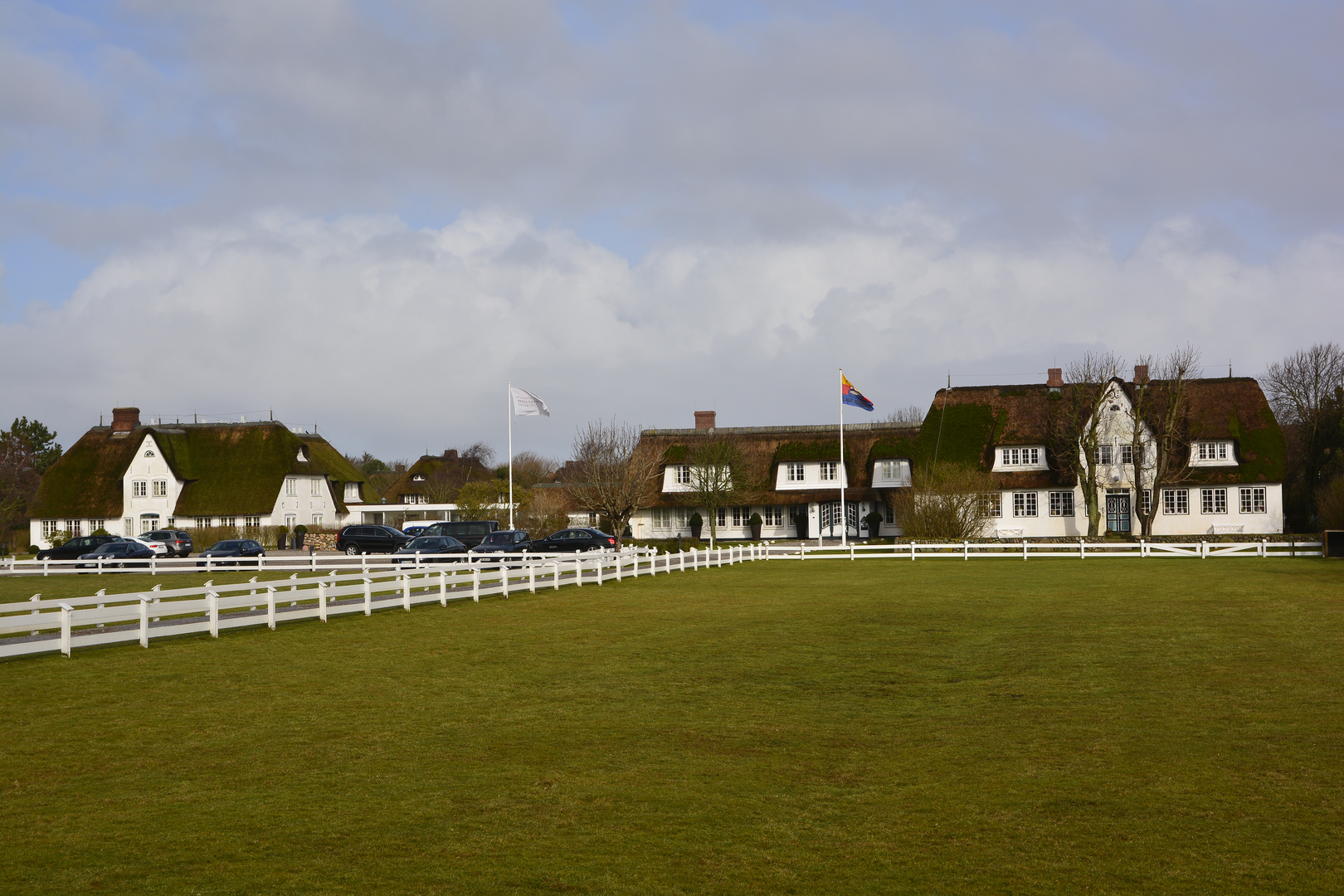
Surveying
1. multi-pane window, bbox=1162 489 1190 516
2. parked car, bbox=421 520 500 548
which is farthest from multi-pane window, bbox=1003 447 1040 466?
parked car, bbox=421 520 500 548

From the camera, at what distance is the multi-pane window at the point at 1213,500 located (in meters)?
61.8

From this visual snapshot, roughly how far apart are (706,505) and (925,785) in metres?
57.8

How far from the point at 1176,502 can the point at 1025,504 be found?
7.71 meters

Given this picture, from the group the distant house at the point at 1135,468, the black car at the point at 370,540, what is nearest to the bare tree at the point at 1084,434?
the distant house at the point at 1135,468

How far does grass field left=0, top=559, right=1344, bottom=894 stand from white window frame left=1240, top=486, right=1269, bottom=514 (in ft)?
148

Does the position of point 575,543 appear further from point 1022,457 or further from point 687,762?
point 687,762

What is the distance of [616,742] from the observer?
440 inches

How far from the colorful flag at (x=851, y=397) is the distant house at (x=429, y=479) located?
193ft

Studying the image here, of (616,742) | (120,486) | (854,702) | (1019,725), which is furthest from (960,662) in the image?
(120,486)

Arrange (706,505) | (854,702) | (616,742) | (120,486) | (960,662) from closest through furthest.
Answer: (616,742) → (854,702) → (960,662) → (706,505) → (120,486)

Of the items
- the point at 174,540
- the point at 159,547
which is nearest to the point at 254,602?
the point at 159,547

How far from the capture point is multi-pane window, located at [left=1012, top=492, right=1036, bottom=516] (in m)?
63.5

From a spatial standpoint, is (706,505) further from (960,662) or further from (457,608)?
(960,662)

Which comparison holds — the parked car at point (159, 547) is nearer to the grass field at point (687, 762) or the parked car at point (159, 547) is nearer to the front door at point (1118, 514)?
the grass field at point (687, 762)
